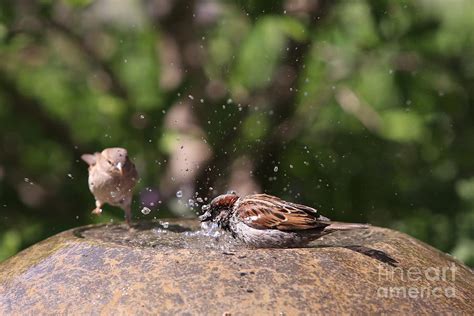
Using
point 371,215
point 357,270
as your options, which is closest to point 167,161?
point 371,215

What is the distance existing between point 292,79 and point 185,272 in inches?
131

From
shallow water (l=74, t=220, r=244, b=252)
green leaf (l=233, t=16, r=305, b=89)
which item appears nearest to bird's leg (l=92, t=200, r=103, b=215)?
shallow water (l=74, t=220, r=244, b=252)

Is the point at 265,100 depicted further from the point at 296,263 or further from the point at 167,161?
the point at 296,263

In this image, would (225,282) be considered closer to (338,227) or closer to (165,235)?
(338,227)

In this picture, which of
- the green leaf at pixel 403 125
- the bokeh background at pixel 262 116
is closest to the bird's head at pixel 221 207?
the bokeh background at pixel 262 116

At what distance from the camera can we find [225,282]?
3.09 m

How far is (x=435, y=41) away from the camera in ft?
19.7

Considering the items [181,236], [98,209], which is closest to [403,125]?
[98,209]

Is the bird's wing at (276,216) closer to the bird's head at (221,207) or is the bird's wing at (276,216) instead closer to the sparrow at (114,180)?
the bird's head at (221,207)

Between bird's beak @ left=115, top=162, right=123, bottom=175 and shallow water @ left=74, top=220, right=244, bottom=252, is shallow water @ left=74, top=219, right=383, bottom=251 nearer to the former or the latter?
shallow water @ left=74, top=220, right=244, bottom=252

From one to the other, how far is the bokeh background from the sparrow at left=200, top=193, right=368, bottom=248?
7.15 feet

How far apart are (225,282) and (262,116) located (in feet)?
10.6

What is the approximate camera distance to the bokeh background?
19.7ft

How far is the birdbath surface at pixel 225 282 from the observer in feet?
9.98
